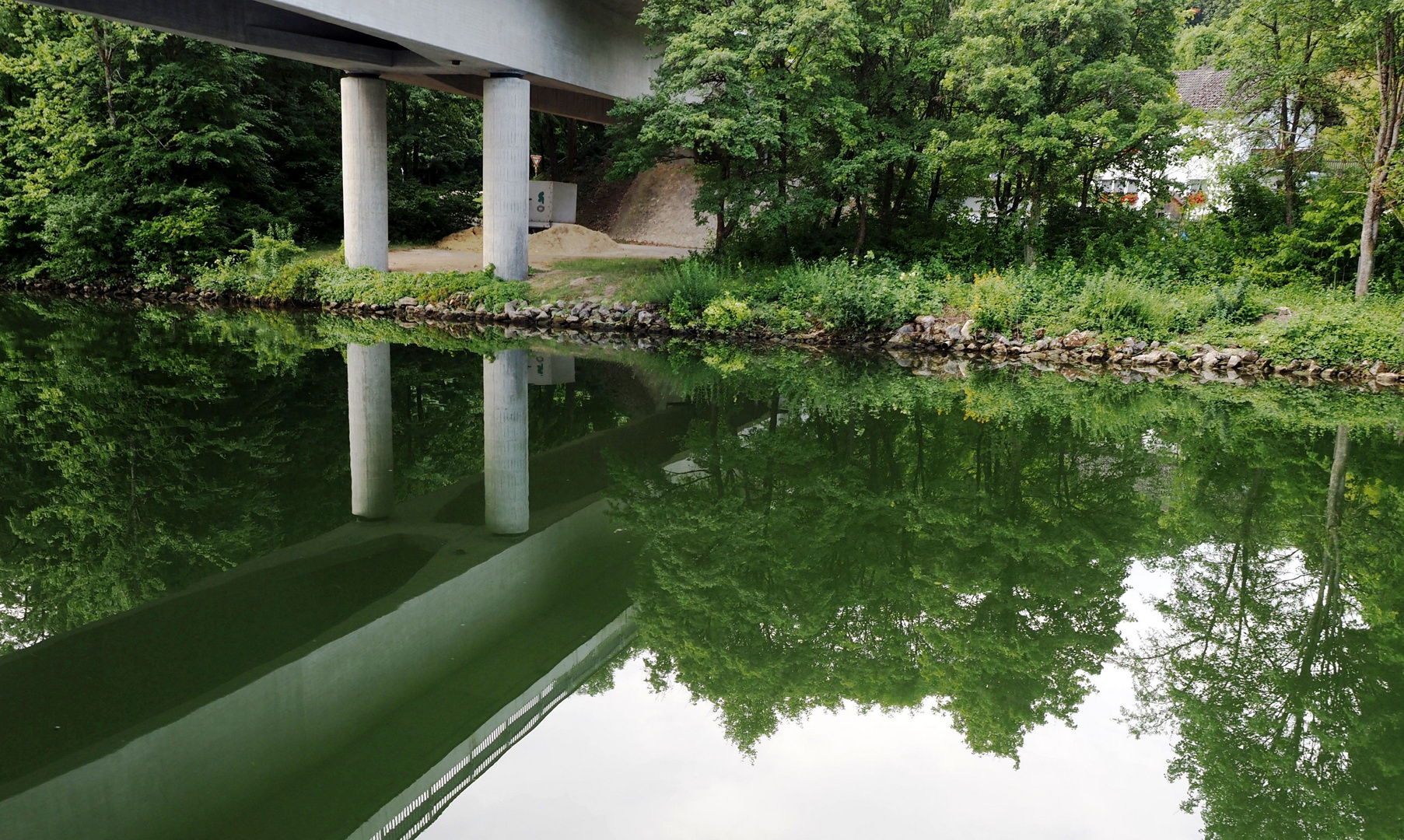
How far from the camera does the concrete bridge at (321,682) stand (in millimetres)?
3578

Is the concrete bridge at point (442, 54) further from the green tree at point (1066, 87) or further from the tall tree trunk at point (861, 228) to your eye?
the green tree at point (1066, 87)

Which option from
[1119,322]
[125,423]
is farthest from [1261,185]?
[125,423]

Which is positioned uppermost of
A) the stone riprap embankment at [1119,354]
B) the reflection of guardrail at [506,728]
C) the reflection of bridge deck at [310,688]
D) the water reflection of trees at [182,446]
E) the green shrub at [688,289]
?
the green shrub at [688,289]

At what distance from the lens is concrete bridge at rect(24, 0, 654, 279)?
17328 mm

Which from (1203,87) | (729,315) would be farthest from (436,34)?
(1203,87)

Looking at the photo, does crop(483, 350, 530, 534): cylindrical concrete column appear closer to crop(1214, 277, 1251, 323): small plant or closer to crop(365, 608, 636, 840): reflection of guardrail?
crop(365, 608, 636, 840): reflection of guardrail

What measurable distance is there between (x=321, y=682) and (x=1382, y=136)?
1888cm

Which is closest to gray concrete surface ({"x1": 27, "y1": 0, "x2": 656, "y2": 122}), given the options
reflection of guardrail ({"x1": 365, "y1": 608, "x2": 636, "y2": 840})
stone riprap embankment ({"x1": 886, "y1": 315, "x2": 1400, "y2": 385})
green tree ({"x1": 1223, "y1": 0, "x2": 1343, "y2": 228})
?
stone riprap embankment ({"x1": 886, "y1": 315, "x2": 1400, "y2": 385})

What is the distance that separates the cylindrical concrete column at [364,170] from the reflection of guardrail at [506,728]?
18305mm

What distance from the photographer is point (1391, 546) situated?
23.2 ft

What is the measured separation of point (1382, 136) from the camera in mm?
16422

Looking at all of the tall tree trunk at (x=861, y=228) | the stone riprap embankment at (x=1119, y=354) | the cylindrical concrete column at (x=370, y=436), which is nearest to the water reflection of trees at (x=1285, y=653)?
the cylindrical concrete column at (x=370, y=436)

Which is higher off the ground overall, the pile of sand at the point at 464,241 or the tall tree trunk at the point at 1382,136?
the tall tree trunk at the point at 1382,136

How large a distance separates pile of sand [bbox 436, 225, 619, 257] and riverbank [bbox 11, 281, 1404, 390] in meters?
5.32
